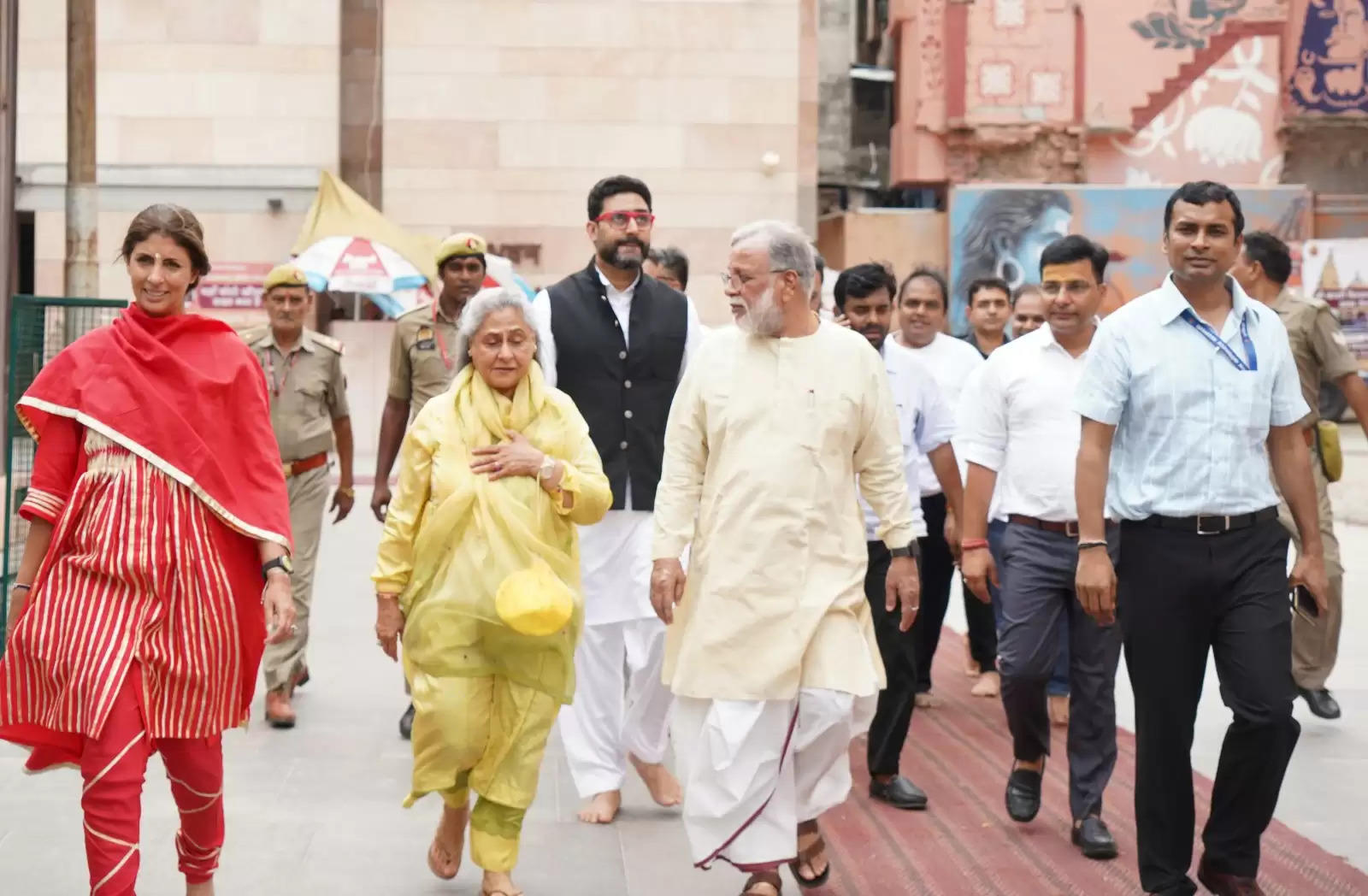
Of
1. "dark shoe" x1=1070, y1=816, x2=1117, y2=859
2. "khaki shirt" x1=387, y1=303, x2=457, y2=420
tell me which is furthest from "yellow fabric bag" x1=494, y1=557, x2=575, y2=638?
"khaki shirt" x1=387, y1=303, x2=457, y2=420

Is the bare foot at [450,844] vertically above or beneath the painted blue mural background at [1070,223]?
beneath

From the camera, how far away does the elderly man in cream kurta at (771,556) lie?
16.6ft

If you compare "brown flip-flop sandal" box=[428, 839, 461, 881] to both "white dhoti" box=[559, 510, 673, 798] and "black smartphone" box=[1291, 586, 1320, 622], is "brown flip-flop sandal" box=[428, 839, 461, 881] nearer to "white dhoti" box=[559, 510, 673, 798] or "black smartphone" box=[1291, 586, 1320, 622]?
"white dhoti" box=[559, 510, 673, 798]

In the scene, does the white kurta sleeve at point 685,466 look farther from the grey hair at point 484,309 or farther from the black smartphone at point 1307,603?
the black smartphone at point 1307,603

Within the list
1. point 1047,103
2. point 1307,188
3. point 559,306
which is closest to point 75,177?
point 559,306

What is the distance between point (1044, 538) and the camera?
6.21 meters

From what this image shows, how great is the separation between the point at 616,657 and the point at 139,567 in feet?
7.89

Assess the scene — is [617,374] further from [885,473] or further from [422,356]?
[422,356]

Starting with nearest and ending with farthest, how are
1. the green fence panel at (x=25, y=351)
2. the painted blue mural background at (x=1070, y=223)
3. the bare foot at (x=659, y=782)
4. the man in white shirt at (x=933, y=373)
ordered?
the bare foot at (x=659, y=782) < the green fence panel at (x=25, y=351) < the man in white shirt at (x=933, y=373) < the painted blue mural background at (x=1070, y=223)

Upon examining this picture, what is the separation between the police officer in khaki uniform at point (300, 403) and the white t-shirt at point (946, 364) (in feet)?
8.80

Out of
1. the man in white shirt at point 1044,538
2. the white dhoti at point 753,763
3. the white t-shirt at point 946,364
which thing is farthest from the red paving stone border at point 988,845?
the white t-shirt at point 946,364

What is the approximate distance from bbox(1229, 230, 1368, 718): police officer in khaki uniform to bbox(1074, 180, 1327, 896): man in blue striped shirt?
257 centimetres

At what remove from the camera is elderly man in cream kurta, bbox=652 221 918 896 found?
16.6 ft

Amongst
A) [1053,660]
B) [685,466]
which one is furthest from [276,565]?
[1053,660]
